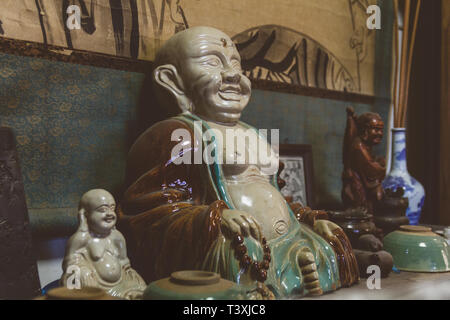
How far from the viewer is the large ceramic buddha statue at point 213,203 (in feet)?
5.09

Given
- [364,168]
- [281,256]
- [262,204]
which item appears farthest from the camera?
[364,168]

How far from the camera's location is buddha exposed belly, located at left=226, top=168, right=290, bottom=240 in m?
1.77

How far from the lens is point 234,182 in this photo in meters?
1.85

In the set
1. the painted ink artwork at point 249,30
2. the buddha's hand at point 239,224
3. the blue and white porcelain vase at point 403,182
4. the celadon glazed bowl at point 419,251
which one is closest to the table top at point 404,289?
the celadon glazed bowl at point 419,251

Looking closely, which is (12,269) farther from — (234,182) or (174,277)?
(234,182)

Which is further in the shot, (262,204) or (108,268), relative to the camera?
(262,204)

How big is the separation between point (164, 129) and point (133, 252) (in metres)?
0.45

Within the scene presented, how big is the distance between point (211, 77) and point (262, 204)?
53cm

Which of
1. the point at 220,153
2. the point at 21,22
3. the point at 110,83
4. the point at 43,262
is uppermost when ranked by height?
the point at 21,22

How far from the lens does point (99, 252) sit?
1.47 m

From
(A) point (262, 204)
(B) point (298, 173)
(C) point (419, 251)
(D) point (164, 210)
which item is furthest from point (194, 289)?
(B) point (298, 173)

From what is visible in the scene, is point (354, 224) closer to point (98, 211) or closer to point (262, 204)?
point (262, 204)

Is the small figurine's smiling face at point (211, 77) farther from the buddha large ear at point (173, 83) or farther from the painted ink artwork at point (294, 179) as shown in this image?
the painted ink artwork at point (294, 179)

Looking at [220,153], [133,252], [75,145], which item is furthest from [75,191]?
[220,153]
